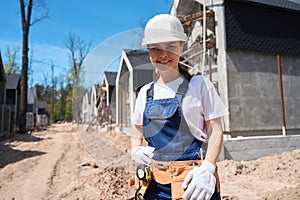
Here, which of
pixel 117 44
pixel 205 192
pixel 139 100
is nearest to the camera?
pixel 205 192

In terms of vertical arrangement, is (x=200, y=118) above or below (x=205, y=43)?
below

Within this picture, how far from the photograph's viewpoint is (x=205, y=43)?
7188 millimetres

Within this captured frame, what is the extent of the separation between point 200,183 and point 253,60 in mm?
7092

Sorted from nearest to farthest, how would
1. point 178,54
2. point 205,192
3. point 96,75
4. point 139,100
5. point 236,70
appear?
point 205,192 → point 178,54 → point 139,100 → point 96,75 → point 236,70

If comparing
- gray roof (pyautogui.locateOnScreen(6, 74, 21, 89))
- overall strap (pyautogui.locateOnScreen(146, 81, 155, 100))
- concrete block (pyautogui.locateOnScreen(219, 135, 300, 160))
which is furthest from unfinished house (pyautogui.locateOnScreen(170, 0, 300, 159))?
gray roof (pyautogui.locateOnScreen(6, 74, 21, 89))

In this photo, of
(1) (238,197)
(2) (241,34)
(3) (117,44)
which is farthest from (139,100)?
(2) (241,34)

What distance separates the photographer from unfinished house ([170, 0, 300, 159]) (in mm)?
6797

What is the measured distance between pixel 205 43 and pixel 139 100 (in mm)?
6334

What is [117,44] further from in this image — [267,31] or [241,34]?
[267,31]

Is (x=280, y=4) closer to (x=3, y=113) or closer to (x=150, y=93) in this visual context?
(x=150, y=93)

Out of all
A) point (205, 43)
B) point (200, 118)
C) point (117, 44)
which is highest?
point (205, 43)

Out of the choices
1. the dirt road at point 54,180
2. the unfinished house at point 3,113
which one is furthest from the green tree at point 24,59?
the dirt road at point 54,180

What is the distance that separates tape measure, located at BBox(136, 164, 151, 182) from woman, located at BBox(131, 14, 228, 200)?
28mm

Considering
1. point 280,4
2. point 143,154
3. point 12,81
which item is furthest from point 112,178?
point 12,81
